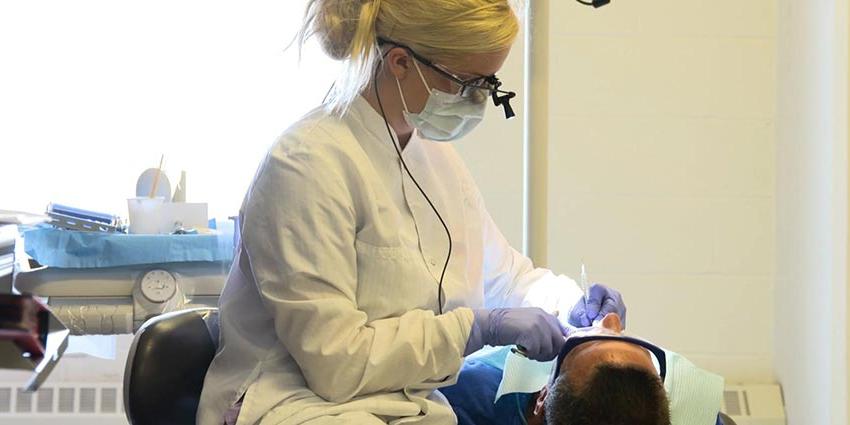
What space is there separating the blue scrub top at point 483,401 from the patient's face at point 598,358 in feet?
0.48

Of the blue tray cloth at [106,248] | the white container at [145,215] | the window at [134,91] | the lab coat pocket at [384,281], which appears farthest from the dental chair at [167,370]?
the window at [134,91]

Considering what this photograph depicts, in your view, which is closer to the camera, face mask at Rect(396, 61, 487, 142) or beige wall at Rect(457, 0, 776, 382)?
face mask at Rect(396, 61, 487, 142)

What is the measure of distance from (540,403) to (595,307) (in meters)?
0.20

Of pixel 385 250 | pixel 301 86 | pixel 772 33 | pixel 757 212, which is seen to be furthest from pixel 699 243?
pixel 385 250

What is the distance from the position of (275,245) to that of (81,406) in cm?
167

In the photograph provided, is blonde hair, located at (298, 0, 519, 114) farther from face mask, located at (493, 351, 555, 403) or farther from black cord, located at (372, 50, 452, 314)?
face mask, located at (493, 351, 555, 403)

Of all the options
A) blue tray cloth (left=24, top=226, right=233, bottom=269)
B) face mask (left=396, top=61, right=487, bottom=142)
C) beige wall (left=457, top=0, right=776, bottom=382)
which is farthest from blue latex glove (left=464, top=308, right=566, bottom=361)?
beige wall (left=457, top=0, right=776, bottom=382)

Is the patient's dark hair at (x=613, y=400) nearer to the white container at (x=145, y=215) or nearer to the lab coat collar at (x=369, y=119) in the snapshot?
the lab coat collar at (x=369, y=119)

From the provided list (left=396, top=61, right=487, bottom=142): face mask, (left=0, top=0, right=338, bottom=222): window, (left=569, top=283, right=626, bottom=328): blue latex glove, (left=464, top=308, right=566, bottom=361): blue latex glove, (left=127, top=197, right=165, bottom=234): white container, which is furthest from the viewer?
(left=0, top=0, right=338, bottom=222): window

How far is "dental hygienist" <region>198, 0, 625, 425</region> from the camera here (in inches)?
52.7

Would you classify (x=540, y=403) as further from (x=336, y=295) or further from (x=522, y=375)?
(x=336, y=295)

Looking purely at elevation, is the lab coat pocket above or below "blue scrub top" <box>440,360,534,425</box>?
above

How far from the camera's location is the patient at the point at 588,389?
1321 millimetres

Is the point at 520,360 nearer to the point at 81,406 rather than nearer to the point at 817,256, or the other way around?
the point at 817,256
